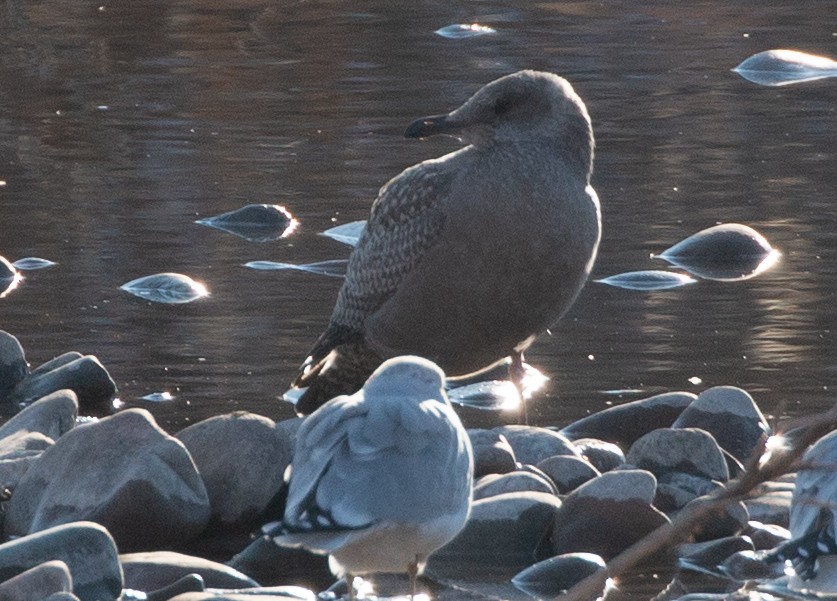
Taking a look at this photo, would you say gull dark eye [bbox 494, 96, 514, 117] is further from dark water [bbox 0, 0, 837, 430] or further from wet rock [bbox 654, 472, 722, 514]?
wet rock [bbox 654, 472, 722, 514]

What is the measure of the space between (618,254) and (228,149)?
12.3ft

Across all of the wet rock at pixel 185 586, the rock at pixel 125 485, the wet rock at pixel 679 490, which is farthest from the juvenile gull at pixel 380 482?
the wet rock at pixel 679 490

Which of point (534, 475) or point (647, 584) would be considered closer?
point (647, 584)

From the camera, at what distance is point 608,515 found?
570 cm

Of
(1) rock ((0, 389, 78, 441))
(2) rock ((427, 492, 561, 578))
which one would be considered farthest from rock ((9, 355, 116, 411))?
(2) rock ((427, 492, 561, 578))

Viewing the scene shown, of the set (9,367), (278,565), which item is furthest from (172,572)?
(9,367)

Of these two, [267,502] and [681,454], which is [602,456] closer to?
[681,454]

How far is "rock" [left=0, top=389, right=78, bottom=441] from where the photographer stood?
6.80m

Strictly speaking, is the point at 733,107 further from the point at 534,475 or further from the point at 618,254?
the point at 534,475

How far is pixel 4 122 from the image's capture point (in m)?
13.5

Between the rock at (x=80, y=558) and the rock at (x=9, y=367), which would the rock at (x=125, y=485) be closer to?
the rock at (x=80, y=558)

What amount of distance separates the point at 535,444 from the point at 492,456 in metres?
0.30

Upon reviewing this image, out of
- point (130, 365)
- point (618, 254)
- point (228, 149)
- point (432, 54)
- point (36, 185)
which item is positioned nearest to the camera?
→ point (130, 365)

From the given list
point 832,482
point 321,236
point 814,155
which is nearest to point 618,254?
point 321,236
